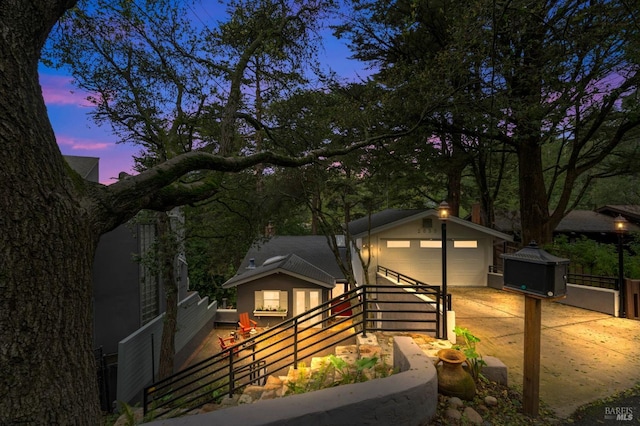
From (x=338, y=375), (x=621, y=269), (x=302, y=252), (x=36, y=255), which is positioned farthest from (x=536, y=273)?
(x=302, y=252)

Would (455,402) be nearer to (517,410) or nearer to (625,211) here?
(517,410)

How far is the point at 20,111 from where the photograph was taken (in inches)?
71.7

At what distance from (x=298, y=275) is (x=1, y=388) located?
11.8 metres

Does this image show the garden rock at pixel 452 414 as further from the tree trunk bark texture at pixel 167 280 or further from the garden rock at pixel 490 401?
the tree trunk bark texture at pixel 167 280

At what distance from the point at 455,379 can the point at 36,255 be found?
14.6 feet

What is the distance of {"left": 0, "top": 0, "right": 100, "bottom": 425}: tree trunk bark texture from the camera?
170 centimetres

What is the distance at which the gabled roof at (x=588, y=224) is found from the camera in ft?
66.7

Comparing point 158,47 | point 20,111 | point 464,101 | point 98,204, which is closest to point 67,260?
point 98,204

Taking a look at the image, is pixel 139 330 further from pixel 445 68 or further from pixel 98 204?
pixel 445 68

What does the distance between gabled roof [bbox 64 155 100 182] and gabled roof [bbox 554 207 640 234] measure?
26.5 metres

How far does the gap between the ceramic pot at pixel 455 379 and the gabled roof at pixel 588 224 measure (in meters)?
21.9

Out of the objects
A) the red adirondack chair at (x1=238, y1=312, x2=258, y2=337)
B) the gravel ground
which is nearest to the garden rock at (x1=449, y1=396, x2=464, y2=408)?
the gravel ground

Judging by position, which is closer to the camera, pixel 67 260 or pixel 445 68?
pixel 67 260

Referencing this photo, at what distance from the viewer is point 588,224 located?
2139 centimetres
